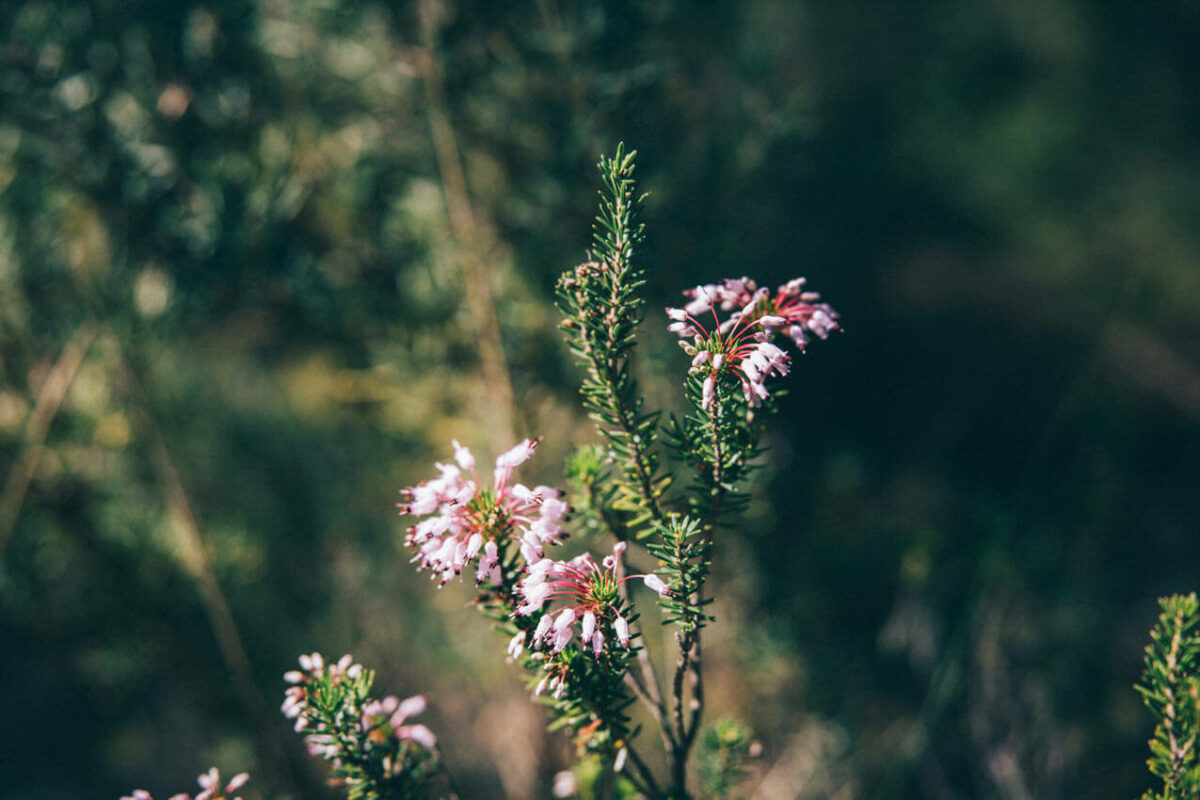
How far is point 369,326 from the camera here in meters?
1.44

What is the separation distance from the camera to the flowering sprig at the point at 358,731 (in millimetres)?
573

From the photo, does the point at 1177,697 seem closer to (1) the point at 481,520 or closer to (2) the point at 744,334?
(2) the point at 744,334

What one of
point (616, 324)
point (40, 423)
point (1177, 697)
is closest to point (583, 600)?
point (616, 324)

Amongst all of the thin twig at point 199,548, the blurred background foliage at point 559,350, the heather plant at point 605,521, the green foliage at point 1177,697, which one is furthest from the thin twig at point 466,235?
the green foliage at point 1177,697

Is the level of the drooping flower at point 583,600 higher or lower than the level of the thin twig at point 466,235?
lower

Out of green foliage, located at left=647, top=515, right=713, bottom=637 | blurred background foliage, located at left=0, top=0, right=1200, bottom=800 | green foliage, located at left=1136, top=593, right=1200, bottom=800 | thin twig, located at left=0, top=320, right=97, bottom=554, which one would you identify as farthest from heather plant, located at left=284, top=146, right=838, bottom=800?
thin twig, located at left=0, top=320, right=97, bottom=554

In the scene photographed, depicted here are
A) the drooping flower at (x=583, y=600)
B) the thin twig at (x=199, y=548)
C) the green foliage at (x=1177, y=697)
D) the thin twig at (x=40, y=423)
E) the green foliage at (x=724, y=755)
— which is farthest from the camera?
the thin twig at (x=40, y=423)

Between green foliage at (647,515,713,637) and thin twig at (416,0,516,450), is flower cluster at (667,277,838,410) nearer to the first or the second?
green foliage at (647,515,713,637)

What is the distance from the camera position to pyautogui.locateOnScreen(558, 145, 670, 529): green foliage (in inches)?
Result: 19.8

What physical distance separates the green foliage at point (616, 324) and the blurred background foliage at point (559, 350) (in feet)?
2.18

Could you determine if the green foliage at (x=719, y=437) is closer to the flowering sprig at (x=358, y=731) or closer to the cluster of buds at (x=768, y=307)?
the cluster of buds at (x=768, y=307)

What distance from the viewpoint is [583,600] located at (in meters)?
0.52

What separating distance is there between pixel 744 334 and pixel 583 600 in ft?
0.81

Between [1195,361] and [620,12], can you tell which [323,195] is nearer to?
[620,12]
